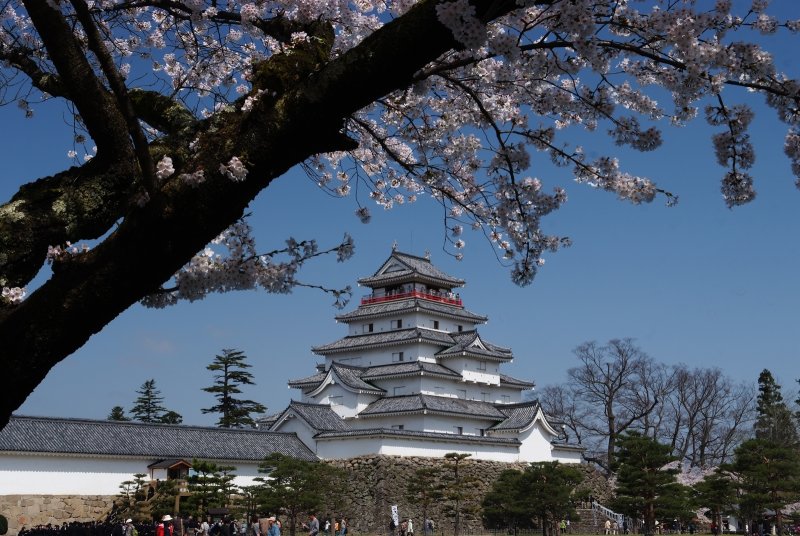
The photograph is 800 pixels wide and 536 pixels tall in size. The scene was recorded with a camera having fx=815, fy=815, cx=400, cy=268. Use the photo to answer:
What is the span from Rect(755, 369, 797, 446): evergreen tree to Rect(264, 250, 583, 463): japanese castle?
13359mm

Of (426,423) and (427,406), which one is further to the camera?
(426,423)

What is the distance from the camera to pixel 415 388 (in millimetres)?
37188

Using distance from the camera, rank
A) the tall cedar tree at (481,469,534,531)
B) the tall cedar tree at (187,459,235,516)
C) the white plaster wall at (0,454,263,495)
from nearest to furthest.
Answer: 1. the tall cedar tree at (187,459,235,516)
2. the white plaster wall at (0,454,263,495)
3. the tall cedar tree at (481,469,534,531)

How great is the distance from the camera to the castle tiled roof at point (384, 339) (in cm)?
3850

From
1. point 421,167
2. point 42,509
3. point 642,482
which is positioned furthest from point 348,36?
point 42,509

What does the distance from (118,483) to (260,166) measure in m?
28.4

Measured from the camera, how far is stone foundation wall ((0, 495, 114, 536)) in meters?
26.0

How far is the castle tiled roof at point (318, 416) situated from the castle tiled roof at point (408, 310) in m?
5.83

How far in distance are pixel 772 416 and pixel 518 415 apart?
19380mm

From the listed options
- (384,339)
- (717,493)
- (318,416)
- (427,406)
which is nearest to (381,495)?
(427,406)

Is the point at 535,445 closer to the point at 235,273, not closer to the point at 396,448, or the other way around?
the point at 396,448

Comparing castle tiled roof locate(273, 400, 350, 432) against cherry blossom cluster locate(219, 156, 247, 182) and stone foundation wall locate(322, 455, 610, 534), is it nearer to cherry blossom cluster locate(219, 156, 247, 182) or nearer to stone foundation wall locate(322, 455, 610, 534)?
stone foundation wall locate(322, 455, 610, 534)

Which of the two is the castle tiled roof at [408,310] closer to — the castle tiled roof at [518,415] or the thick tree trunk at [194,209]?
the castle tiled roof at [518,415]

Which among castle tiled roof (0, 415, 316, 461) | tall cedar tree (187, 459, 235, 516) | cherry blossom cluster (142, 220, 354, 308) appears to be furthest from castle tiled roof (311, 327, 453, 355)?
cherry blossom cluster (142, 220, 354, 308)
